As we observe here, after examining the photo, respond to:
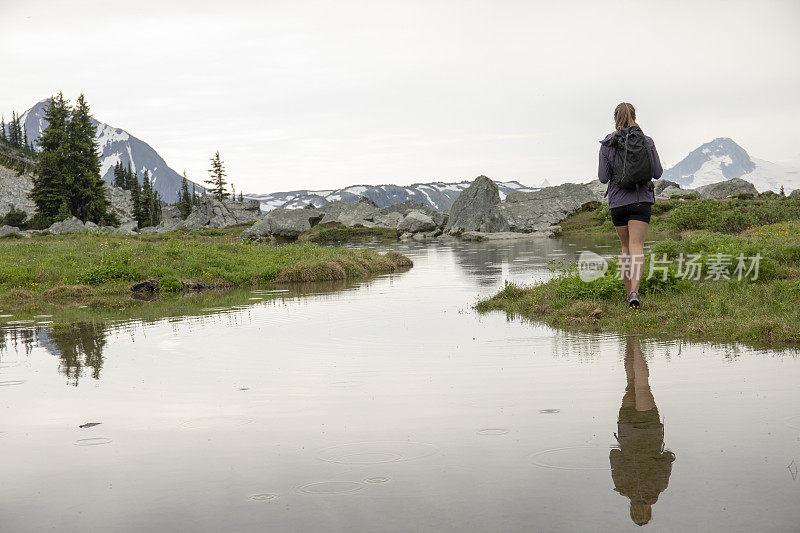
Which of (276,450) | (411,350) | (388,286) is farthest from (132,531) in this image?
(388,286)

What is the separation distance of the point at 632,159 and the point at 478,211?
9238 centimetres

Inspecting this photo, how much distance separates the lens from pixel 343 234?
310 ft

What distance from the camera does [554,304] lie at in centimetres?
1213

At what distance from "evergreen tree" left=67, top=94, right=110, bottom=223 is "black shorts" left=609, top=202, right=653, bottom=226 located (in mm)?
73203

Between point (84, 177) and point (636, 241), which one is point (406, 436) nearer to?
point (636, 241)

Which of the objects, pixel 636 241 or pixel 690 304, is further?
pixel 690 304

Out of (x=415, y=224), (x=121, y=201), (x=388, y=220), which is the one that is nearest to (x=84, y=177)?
(x=415, y=224)

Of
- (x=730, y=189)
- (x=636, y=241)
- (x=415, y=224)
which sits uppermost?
(x=730, y=189)

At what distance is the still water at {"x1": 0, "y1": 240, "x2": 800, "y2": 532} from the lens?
354 centimetres

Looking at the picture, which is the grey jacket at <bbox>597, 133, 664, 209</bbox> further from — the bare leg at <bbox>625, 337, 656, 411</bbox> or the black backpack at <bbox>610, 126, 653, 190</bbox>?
the bare leg at <bbox>625, 337, 656, 411</bbox>

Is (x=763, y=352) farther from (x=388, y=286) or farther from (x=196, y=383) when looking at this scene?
(x=388, y=286)

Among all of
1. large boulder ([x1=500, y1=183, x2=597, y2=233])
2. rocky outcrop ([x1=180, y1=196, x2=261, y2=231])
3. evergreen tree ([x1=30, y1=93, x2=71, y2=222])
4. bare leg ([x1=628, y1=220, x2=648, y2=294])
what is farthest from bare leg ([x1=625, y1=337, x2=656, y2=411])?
rocky outcrop ([x1=180, y1=196, x2=261, y2=231])

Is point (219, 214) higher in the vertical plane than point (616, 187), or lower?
higher

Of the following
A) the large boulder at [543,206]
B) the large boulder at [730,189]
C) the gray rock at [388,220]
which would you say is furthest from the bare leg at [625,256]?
the gray rock at [388,220]
